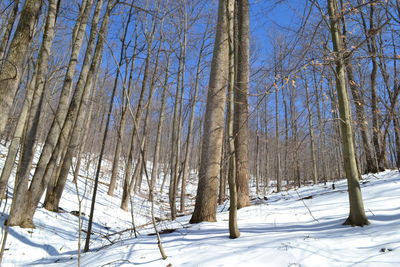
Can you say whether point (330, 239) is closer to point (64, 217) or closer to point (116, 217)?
point (64, 217)

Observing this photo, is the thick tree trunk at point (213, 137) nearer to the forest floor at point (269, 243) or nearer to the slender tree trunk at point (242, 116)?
the forest floor at point (269, 243)

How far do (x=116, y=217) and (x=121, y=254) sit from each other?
237 inches

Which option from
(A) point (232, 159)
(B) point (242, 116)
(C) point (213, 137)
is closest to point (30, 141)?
(C) point (213, 137)

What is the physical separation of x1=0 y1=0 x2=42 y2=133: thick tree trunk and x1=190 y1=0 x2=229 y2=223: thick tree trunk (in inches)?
111

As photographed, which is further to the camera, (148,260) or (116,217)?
(116,217)

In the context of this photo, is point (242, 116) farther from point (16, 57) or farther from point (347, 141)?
point (16, 57)

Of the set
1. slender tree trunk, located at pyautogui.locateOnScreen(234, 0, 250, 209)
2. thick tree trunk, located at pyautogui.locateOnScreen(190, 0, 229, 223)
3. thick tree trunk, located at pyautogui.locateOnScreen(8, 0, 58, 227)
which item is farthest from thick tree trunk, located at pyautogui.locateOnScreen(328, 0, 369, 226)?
thick tree trunk, located at pyautogui.locateOnScreen(8, 0, 58, 227)

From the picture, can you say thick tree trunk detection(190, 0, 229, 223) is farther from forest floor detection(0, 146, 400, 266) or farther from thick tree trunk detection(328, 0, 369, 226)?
thick tree trunk detection(328, 0, 369, 226)

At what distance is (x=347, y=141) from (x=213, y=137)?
6.89 ft

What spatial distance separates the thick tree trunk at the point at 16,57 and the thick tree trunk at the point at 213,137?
281 cm

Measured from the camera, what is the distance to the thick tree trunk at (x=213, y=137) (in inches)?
160

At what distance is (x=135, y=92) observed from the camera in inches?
706

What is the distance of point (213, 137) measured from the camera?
14.2ft

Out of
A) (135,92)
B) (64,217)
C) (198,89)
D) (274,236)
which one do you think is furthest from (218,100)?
(135,92)
